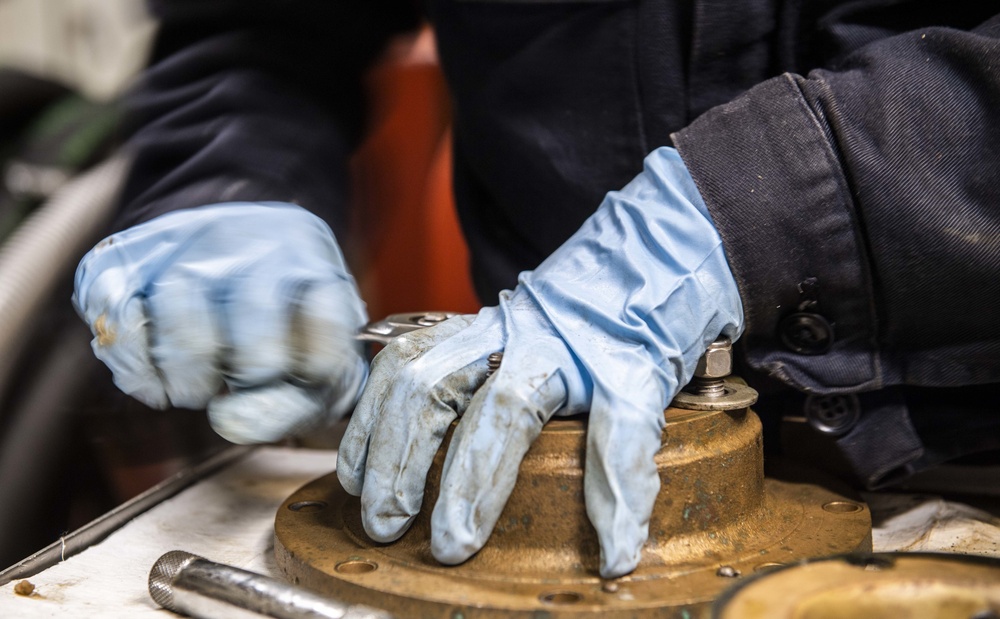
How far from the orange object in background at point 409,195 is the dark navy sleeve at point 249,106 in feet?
0.31

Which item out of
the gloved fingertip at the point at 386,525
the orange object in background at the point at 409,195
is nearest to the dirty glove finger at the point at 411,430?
the gloved fingertip at the point at 386,525

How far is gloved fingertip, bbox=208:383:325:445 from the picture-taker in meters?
0.83

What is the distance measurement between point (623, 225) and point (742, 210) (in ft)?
0.38

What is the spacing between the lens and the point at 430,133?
5.32 ft

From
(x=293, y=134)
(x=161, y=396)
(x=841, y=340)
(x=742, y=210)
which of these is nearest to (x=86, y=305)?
(x=161, y=396)

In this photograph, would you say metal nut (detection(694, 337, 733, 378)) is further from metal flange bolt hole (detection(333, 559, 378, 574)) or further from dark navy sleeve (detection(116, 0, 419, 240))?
dark navy sleeve (detection(116, 0, 419, 240))

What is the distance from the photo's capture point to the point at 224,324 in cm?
84

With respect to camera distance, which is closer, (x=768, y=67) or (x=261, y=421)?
(x=261, y=421)

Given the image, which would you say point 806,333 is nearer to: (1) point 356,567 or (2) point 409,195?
(1) point 356,567

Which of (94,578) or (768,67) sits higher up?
(768,67)

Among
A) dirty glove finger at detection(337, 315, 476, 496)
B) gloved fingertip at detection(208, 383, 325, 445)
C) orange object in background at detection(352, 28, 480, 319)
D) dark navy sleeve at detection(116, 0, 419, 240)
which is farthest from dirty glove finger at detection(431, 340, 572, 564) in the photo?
orange object in background at detection(352, 28, 480, 319)

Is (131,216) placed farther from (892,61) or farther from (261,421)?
(892,61)

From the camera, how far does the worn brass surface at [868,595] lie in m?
0.58

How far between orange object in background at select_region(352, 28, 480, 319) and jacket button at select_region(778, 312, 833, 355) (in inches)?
30.1
